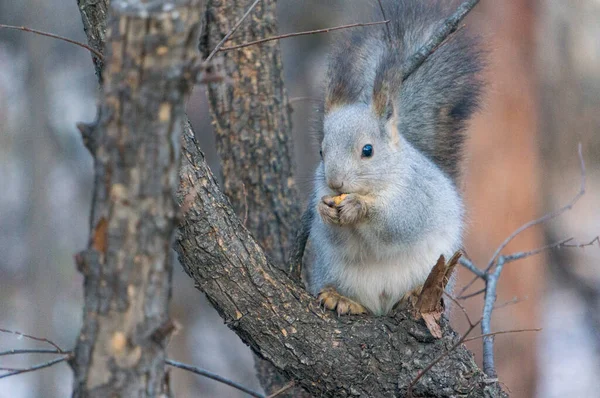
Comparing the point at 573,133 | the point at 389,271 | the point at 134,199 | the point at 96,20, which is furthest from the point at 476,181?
the point at 134,199

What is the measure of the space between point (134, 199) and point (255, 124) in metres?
1.84

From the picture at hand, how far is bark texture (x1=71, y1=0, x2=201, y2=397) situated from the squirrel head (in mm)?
1216

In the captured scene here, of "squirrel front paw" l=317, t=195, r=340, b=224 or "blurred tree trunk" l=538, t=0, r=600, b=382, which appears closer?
"squirrel front paw" l=317, t=195, r=340, b=224

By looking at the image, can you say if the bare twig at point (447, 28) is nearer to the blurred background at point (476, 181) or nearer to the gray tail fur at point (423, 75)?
the gray tail fur at point (423, 75)

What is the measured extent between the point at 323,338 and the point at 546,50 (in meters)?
4.35

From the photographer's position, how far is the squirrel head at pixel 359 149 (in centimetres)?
252

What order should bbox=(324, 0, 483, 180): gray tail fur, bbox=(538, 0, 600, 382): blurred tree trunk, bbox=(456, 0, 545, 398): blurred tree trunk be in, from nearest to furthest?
bbox=(324, 0, 483, 180): gray tail fur, bbox=(456, 0, 545, 398): blurred tree trunk, bbox=(538, 0, 600, 382): blurred tree trunk

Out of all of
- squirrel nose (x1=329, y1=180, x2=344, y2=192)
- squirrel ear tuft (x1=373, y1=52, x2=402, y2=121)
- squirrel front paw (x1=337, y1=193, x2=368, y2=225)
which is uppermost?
squirrel ear tuft (x1=373, y1=52, x2=402, y2=121)

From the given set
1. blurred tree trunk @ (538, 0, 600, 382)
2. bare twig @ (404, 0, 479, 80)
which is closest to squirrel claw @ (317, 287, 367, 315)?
bare twig @ (404, 0, 479, 80)

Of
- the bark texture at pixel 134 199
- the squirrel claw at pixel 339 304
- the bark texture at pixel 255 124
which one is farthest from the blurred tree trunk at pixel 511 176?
the bark texture at pixel 134 199

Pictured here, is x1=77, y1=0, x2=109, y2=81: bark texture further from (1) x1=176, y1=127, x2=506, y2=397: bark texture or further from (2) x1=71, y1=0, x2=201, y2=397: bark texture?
(2) x1=71, y1=0, x2=201, y2=397: bark texture

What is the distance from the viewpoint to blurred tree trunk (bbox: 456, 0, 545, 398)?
5000 millimetres

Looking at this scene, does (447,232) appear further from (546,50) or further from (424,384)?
(546,50)

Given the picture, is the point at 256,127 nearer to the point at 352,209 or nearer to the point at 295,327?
the point at 352,209
